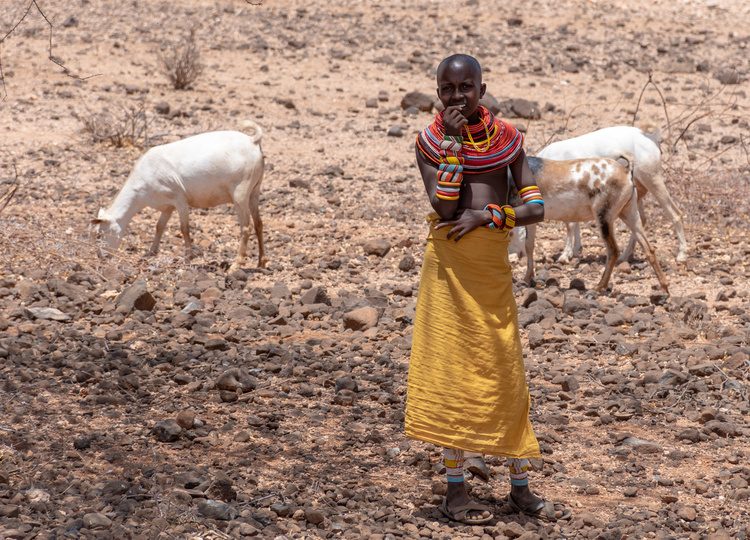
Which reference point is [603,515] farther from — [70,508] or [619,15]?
[619,15]

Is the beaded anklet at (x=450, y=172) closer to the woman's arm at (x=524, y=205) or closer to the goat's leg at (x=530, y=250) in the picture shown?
the woman's arm at (x=524, y=205)

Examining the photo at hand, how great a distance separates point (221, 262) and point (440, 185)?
562 cm

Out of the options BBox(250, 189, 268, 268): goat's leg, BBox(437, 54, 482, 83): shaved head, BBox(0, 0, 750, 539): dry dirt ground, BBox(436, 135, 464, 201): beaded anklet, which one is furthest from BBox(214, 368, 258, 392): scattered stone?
BBox(250, 189, 268, 268): goat's leg

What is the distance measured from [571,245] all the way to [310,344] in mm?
4087

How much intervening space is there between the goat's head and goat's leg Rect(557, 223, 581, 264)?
483 centimetres

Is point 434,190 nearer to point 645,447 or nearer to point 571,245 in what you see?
point 645,447

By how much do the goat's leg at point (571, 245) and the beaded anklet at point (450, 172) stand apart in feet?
19.4

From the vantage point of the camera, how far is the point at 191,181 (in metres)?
8.59

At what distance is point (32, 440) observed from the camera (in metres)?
4.34

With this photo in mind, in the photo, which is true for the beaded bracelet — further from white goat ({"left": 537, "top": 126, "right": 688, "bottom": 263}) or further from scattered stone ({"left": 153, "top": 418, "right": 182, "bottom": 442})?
white goat ({"left": 537, "top": 126, "right": 688, "bottom": 263})

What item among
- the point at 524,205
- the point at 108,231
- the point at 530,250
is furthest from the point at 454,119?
the point at 108,231

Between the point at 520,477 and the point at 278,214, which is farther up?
the point at 520,477

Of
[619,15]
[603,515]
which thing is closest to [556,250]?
[603,515]

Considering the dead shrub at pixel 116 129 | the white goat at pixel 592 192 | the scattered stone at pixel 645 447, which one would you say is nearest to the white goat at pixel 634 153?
the white goat at pixel 592 192
